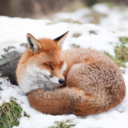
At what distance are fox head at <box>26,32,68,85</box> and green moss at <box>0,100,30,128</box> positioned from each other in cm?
62

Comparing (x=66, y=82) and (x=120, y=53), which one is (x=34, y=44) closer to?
(x=66, y=82)

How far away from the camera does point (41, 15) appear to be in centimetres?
915

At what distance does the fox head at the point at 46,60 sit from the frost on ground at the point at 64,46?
595 mm

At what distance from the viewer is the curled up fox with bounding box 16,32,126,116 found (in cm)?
235

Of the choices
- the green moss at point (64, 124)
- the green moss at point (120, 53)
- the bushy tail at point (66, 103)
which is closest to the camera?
the green moss at point (64, 124)

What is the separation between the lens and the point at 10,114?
2.36m

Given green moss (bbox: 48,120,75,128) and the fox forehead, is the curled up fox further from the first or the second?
green moss (bbox: 48,120,75,128)

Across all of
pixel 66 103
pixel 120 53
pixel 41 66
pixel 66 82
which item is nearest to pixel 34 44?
pixel 41 66

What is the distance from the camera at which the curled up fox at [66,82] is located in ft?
7.71

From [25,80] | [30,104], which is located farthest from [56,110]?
[25,80]

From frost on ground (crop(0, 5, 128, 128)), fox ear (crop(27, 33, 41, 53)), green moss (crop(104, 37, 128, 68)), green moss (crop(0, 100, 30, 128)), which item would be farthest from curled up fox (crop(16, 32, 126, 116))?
green moss (crop(104, 37, 128, 68))

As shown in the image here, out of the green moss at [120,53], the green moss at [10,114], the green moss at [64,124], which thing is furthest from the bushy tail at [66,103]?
the green moss at [120,53]

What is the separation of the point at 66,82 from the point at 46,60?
58cm

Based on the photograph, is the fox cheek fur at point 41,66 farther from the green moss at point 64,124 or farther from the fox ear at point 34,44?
the green moss at point 64,124
